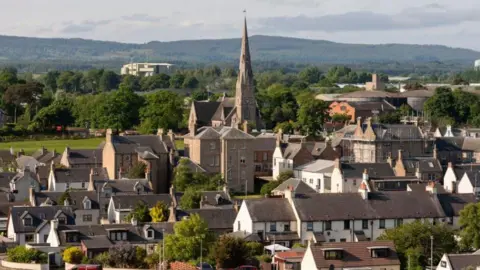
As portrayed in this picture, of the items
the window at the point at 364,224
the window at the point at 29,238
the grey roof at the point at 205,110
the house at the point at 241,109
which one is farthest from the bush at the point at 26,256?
the grey roof at the point at 205,110

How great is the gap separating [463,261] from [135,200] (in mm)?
22980

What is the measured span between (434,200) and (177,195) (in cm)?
1443

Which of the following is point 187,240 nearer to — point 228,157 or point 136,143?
point 228,157

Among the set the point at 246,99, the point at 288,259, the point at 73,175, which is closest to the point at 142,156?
the point at 73,175

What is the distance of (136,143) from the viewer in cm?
7869

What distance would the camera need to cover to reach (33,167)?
81062 millimetres

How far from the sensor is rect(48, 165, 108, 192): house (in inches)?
2889

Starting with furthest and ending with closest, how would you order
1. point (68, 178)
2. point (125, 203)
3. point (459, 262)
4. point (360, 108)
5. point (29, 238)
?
point (360, 108), point (68, 178), point (125, 203), point (29, 238), point (459, 262)

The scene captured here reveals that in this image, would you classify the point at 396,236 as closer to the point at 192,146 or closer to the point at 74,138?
the point at 192,146

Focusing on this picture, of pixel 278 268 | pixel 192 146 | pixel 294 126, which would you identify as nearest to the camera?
pixel 278 268

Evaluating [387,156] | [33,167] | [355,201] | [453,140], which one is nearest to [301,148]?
[387,156]

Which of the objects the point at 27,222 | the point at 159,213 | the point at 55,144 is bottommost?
the point at 55,144

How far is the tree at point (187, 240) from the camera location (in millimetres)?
52344

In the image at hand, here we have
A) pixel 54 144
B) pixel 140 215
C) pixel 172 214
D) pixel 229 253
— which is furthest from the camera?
pixel 54 144
